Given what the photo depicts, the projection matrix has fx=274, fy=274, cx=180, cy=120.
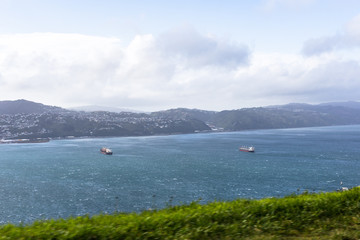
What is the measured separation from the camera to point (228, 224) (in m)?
7.66

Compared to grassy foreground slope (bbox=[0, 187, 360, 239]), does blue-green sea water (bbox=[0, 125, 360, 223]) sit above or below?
below

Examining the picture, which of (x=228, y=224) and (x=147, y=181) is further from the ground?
(x=228, y=224)

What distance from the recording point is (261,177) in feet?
262

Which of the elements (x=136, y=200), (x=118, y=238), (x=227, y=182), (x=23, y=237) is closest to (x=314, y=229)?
(x=118, y=238)

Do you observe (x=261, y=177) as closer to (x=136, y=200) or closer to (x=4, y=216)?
(x=136, y=200)

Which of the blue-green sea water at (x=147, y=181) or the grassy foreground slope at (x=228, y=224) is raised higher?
the grassy foreground slope at (x=228, y=224)

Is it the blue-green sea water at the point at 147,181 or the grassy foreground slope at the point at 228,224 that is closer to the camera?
the grassy foreground slope at the point at 228,224

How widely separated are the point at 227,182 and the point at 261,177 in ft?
42.7

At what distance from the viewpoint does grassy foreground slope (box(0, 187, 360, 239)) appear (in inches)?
259

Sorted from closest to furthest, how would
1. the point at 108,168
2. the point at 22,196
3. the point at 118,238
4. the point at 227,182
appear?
the point at 118,238
the point at 22,196
the point at 227,182
the point at 108,168

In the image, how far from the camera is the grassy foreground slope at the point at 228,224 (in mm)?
6570

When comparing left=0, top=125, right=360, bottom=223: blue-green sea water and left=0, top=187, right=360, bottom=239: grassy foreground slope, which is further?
left=0, top=125, right=360, bottom=223: blue-green sea water

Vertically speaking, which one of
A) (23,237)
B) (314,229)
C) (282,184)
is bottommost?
(282,184)

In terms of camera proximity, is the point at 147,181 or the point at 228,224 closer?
the point at 228,224
